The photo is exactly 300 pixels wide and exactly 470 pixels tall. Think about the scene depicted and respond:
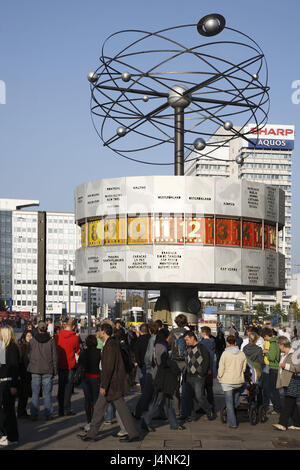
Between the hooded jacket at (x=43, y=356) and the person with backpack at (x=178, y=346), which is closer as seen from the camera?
the hooded jacket at (x=43, y=356)

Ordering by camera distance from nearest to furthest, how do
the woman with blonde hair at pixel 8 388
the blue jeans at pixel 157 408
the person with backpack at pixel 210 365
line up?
the woman with blonde hair at pixel 8 388 → the blue jeans at pixel 157 408 → the person with backpack at pixel 210 365

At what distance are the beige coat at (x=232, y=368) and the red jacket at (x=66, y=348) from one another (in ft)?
11.3

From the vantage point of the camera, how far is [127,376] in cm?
1163

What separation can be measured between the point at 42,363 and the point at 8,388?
3.00m

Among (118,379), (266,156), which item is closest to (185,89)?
(118,379)

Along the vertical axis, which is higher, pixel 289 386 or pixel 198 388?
pixel 289 386

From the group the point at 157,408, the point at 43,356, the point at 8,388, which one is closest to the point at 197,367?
the point at 157,408

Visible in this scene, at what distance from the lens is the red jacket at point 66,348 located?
1438 centimetres

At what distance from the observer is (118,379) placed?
36.8 ft

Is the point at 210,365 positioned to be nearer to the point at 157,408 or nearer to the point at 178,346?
the point at 178,346

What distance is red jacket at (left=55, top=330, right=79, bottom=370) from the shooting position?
47.2ft

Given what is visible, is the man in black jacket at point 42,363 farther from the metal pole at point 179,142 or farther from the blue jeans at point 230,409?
the metal pole at point 179,142

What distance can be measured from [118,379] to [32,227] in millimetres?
178246

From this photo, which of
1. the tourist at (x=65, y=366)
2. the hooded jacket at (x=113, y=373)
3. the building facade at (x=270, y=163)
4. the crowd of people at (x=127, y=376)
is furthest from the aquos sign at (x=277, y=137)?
the hooded jacket at (x=113, y=373)
